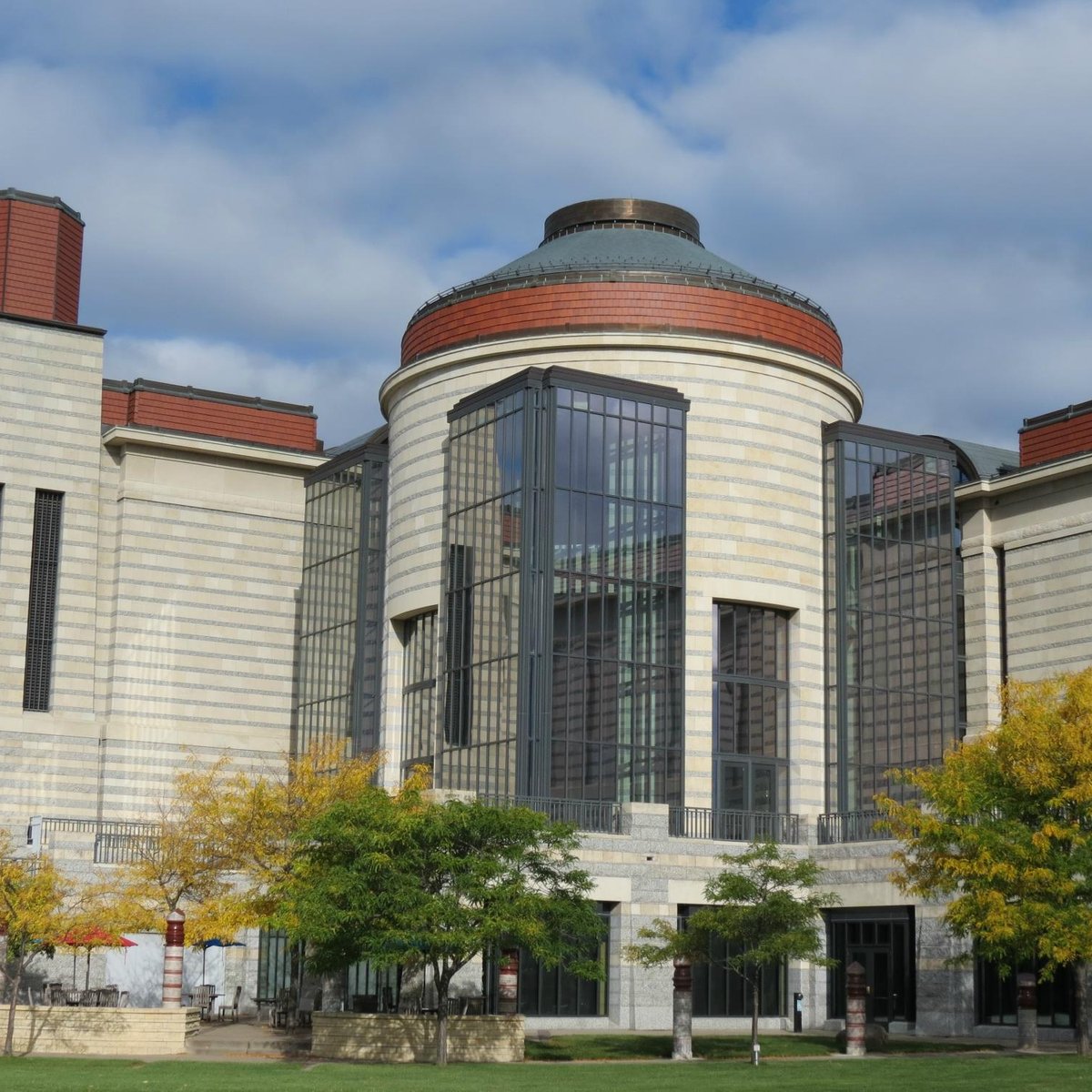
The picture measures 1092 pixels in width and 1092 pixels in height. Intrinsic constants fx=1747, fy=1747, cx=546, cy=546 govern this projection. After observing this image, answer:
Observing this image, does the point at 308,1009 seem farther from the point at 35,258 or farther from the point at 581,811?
the point at 35,258

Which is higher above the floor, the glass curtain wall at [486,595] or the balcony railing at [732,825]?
the glass curtain wall at [486,595]

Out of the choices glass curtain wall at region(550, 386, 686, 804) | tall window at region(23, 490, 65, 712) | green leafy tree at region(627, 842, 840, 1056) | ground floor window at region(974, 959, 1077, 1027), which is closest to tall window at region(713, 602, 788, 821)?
glass curtain wall at region(550, 386, 686, 804)

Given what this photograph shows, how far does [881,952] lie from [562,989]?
29.3ft

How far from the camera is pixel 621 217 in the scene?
63281mm

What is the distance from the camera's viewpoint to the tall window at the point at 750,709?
54.5 metres

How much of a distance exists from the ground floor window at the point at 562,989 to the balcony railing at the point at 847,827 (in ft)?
27.0

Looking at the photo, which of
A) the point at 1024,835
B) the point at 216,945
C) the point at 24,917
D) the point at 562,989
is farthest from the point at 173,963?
the point at 1024,835

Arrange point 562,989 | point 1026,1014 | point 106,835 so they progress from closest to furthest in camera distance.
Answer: point 1026,1014 < point 562,989 < point 106,835

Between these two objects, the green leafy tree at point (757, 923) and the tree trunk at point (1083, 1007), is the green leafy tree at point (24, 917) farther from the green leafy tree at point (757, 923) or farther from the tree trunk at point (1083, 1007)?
the tree trunk at point (1083, 1007)

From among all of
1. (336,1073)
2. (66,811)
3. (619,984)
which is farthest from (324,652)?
(336,1073)

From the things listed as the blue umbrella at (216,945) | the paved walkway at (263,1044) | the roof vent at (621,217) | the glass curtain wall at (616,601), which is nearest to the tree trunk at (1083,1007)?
the paved walkway at (263,1044)

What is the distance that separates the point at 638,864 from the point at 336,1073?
655 inches

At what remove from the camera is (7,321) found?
60469 mm

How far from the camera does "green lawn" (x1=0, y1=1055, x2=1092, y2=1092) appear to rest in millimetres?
29922
